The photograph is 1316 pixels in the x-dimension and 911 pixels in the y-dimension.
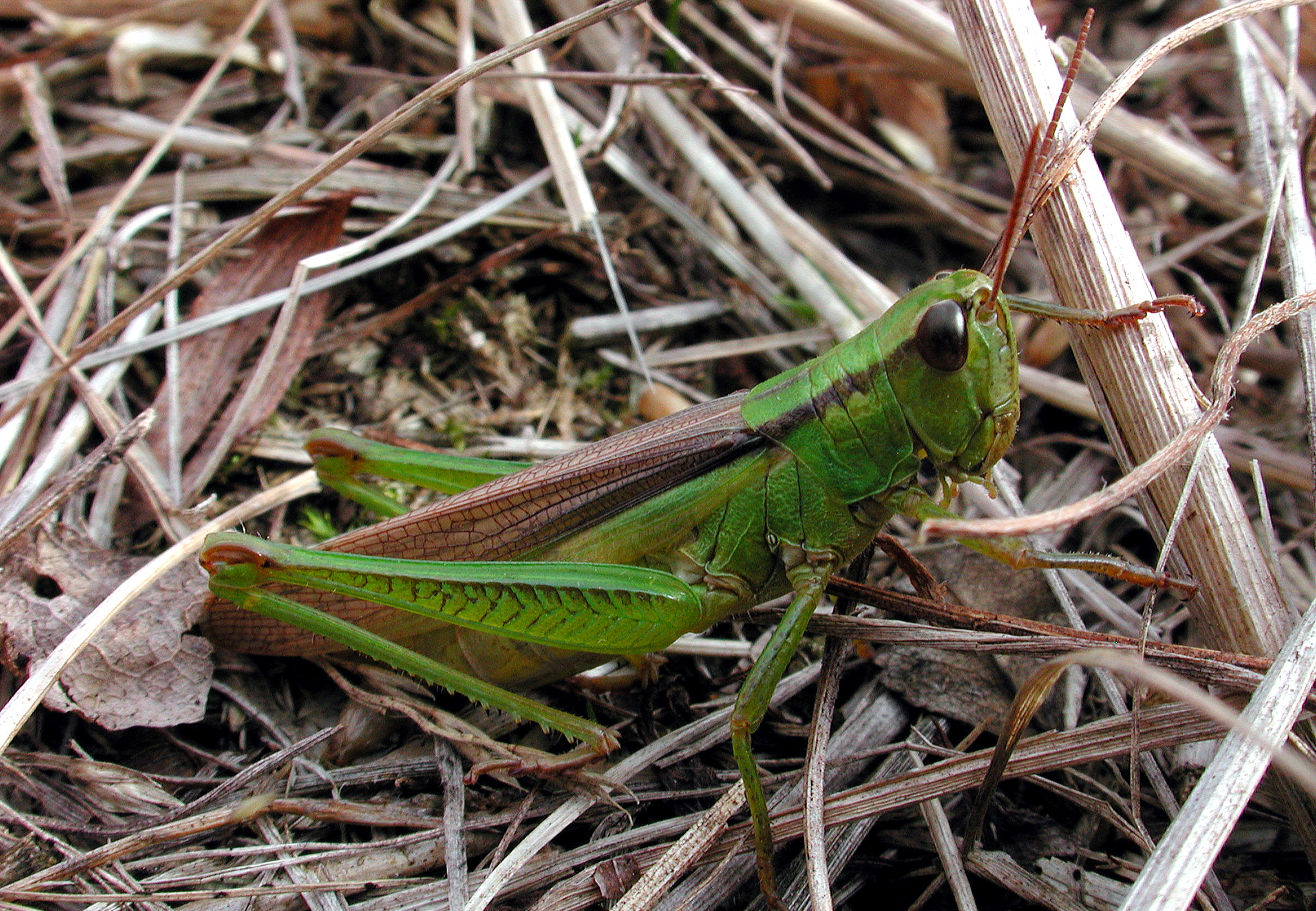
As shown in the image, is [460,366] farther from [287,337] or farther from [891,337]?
[891,337]

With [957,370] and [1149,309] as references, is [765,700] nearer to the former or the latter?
[957,370]

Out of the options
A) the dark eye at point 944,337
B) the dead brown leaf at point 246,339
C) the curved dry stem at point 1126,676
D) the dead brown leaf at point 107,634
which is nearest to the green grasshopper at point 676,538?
the dark eye at point 944,337

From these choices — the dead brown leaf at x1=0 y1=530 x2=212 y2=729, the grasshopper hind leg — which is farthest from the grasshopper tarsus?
the dead brown leaf at x1=0 y1=530 x2=212 y2=729

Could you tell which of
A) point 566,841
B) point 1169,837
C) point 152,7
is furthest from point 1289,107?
point 152,7

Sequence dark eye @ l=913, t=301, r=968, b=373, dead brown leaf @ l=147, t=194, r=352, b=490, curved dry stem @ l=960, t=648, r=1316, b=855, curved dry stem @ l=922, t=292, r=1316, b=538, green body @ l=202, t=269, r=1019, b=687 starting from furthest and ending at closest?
dead brown leaf @ l=147, t=194, r=352, b=490 → green body @ l=202, t=269, r=1019, b=687 → dark eye @ l=913, t=301, r=968, b=373 → curved dry stem @ l=922, t=292, r=1316, b=538 → curved dry stem @ l=960, t=648, r=1316, b=855

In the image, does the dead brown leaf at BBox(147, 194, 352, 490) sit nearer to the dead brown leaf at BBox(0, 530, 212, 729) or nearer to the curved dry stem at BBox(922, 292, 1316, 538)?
the dead brown leaf at BBox(0, 530, 212, 729)

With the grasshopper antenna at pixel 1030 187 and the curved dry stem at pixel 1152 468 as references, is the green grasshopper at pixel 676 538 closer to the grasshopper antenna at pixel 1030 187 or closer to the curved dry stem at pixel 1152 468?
the grasshopper antenna at pixel 1030 187

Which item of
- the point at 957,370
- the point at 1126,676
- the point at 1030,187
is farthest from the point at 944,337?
the point at 1126,676
